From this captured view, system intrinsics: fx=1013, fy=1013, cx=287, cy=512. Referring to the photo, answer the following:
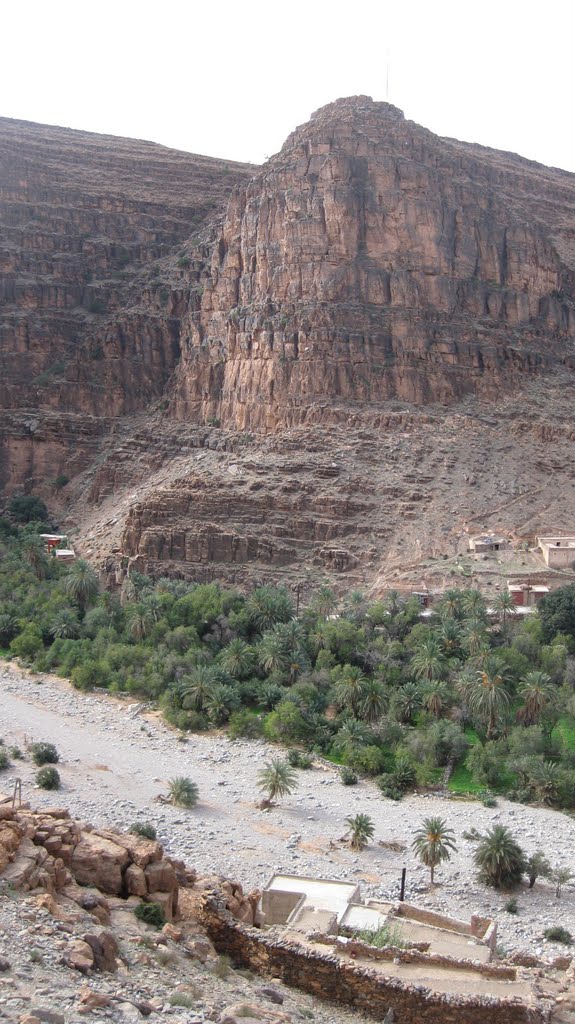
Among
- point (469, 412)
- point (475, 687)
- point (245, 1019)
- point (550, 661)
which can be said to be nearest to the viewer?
point (245, 1019)

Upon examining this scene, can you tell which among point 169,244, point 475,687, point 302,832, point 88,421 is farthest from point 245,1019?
point 169,244

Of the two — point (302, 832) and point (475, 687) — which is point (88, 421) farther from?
point (302, 832)

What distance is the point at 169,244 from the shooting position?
7438 cm

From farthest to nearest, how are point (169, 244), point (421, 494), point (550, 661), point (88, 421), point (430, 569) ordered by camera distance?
point (169, 244), point (88, 421), point (421, 494), point (430, 569), point (550, 661)

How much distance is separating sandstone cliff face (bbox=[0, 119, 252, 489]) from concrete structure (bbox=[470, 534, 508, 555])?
28270 mm

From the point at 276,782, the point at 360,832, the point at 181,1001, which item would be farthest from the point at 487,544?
the point at 181,1001

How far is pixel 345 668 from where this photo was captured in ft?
129

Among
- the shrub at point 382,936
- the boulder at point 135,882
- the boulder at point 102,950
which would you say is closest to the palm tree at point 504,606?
the shrub at point 382,936

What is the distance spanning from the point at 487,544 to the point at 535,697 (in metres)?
12.8

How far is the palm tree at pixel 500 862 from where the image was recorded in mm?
26438

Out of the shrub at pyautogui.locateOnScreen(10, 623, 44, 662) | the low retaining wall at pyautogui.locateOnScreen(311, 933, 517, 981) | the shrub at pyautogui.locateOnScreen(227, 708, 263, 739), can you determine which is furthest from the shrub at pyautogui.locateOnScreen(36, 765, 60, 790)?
the low retaining wall at pyautogui.locateOnScreen(311, 933, 517, 981)

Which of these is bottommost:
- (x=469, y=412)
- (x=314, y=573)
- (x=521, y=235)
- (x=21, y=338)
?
(x=314, y=573)

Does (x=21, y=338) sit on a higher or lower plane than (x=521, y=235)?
lower

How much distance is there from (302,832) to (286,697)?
8959mm
